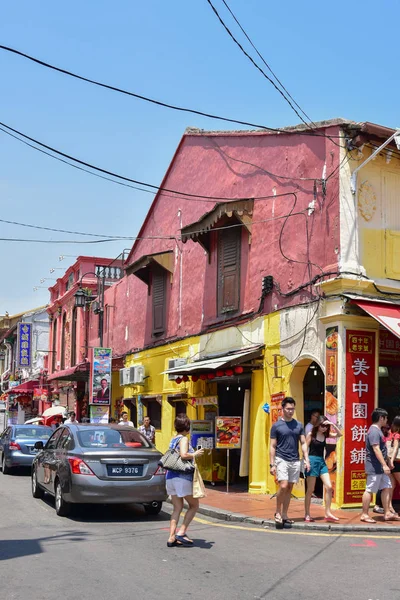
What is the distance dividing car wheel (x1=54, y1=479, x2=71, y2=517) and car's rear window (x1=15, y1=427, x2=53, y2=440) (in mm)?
8767

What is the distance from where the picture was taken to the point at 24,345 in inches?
1772

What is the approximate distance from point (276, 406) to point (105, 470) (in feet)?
15.3

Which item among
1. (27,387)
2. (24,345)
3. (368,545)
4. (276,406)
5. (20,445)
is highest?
(24,345)

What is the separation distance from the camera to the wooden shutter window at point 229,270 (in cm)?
1714

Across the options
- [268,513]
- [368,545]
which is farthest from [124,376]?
[368,545]

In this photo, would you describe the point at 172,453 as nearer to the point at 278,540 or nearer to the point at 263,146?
the point at 278,540

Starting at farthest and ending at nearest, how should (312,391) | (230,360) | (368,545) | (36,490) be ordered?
(312,391), (230,360), (36,490), (368,545)

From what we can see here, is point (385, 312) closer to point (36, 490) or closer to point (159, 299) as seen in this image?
point (36, 490)

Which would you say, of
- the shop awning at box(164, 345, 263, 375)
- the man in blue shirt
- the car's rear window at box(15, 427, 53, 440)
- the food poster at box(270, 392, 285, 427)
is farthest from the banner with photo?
the man in blue shirt

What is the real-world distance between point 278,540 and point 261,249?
25.6 ft

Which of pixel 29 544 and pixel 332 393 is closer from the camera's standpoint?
pixel 29 544

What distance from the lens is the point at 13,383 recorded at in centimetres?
5256

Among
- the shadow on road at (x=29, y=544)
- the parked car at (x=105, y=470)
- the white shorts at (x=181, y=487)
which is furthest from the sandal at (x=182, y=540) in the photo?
the parked car at (x=105, y=470)

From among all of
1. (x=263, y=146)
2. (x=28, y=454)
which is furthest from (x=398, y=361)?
(x=28, y=454)
